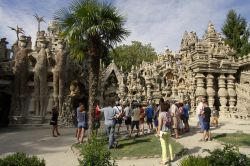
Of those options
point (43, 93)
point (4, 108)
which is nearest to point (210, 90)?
point (43, 93)

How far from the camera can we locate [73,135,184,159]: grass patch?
1039 centimetres

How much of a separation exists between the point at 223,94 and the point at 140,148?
9475mm

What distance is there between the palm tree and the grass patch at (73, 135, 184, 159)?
153 centimetres

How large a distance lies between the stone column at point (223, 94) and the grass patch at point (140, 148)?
710cm

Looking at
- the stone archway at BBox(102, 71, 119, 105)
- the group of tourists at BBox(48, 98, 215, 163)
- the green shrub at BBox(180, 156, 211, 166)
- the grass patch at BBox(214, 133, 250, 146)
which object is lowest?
the green shrub at BBox(180, 156, 211, 166)

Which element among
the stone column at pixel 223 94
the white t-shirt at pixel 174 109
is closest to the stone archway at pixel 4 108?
the white t-shirt at pixel 174 109

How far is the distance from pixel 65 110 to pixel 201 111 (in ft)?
37.0

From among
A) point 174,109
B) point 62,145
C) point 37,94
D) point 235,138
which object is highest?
point 37,94

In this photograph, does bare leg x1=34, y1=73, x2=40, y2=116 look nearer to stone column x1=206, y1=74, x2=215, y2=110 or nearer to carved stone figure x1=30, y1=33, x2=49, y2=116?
carved stone figure x1=30, y1=33, x2=49, y2=116

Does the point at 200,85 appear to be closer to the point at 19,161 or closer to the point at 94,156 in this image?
the point at 94,156

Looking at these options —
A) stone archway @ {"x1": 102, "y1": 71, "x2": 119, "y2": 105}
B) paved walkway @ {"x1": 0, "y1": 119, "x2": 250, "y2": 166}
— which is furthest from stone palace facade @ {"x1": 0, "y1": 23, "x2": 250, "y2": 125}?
stone archway @ {"x1": 102, "y1": 71, "x2": 119, "y2": 105}

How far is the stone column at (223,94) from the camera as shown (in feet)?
61.7

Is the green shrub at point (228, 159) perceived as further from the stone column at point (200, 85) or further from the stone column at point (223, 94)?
the stone column at point (223, 94)

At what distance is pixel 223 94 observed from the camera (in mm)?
18906
